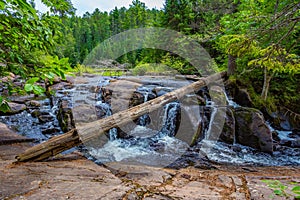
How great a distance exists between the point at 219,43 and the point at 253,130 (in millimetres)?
2563

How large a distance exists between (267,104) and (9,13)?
24.4ft

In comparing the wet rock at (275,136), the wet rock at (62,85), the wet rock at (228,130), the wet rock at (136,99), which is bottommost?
the wet rock at (275,136)

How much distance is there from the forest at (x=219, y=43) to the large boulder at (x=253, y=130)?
1.43 metres

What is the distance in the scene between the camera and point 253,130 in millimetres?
5168

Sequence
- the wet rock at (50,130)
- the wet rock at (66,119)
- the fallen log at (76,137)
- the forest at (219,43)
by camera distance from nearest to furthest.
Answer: the forest at (219,43), the fallen log at (76,137), the wet rock at (66,119), the wet rock at (50,130)

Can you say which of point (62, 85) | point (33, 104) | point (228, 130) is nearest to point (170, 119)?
point (228, 130)

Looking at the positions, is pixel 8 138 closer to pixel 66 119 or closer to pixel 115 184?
pixel 66 119

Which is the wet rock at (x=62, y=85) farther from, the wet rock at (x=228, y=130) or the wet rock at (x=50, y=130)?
the wet rock at (x=228, y=130)

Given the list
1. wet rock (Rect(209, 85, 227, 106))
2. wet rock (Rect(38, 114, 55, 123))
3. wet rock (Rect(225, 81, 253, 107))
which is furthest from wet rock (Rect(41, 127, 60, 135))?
wet rock (Rect(225, 81, 253, 107))

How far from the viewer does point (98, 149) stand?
4.61m

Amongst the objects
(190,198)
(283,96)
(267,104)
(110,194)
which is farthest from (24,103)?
(283,96)

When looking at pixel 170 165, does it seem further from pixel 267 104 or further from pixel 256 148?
pixel 267 104

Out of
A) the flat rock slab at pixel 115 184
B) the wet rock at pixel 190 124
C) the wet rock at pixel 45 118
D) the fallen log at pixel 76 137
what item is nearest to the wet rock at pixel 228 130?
the wet rock at pixel 190 124

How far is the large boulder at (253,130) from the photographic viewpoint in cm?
498
